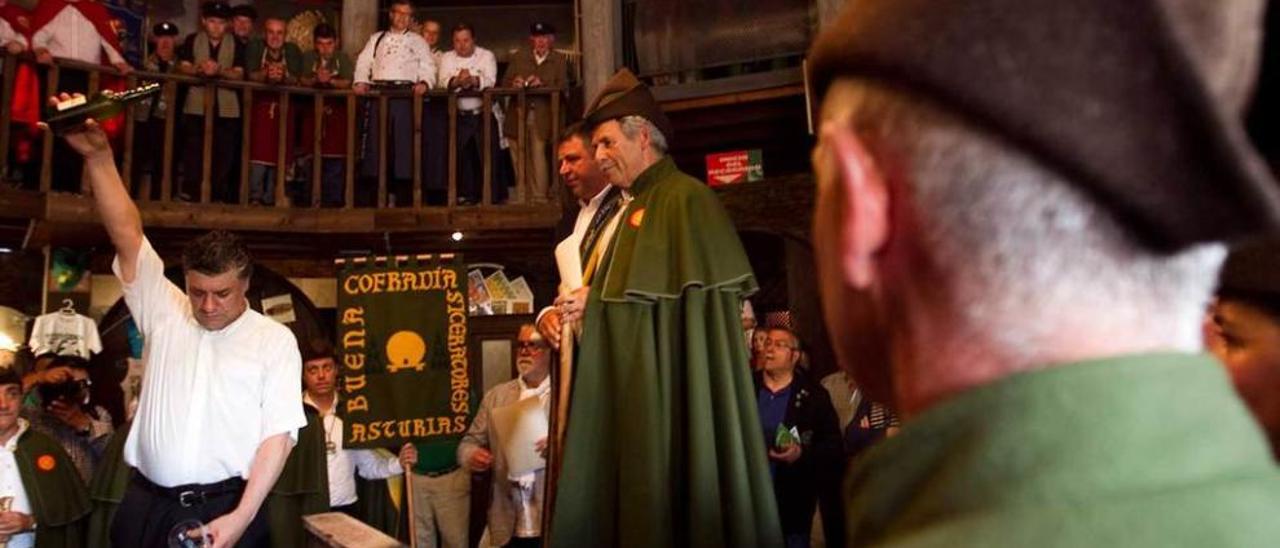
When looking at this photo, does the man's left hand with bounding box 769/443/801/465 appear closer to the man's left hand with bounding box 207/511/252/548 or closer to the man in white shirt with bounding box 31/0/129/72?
the man's left hand with bounding box 207/511/252/548

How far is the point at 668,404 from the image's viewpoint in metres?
2.55

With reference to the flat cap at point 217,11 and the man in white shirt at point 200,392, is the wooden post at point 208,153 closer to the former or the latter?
the flat cap at point 217,11

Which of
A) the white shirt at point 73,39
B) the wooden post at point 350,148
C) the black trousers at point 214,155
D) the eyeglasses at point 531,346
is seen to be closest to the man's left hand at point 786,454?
the eyeglasses at point 531,346

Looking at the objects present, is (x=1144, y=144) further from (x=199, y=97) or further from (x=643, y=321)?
(x=199, y=97)

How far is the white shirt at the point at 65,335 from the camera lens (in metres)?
7.53

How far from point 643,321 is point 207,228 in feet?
19.5

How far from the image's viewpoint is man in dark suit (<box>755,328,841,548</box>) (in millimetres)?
4492

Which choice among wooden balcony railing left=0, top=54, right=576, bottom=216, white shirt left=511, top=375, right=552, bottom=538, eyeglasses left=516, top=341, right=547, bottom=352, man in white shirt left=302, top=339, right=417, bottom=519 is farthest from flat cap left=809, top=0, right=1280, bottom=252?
wooden balcony railing left=0, top=54, right=576, bottom=216

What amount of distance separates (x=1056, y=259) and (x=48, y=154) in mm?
7825

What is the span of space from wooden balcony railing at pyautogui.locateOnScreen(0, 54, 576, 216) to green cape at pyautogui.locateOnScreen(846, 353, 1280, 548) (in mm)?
7574

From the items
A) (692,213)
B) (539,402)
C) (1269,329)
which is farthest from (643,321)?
(539,402)

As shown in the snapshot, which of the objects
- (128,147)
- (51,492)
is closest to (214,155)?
(128,147)

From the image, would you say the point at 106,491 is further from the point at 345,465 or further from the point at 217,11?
the point at 217,11

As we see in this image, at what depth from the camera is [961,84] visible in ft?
1.99
